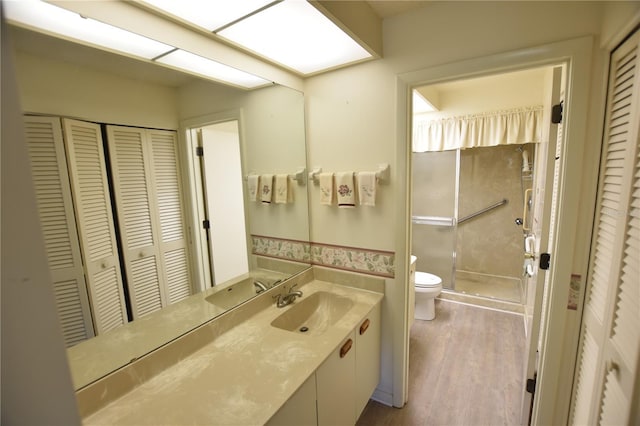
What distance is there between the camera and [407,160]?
1625mm

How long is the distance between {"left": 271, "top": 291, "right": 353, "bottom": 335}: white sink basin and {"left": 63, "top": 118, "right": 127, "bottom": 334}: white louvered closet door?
875 mm

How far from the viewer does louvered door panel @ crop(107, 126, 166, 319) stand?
3.28 ft

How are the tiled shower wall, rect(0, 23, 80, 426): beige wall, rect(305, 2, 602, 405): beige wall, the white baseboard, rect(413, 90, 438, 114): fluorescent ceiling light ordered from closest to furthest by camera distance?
rect(0, 23, 80, 426): beige wall → rect(305, 2, 602, 405): beige wall → the white baseboard → rect(413, 90, 438, 114): fluorescent ceiling light → the tiled shower wall

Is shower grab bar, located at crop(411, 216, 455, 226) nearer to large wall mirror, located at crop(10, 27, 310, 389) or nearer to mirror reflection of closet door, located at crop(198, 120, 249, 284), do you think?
large wall mirror, located at crop(10, 27, 310, 389)

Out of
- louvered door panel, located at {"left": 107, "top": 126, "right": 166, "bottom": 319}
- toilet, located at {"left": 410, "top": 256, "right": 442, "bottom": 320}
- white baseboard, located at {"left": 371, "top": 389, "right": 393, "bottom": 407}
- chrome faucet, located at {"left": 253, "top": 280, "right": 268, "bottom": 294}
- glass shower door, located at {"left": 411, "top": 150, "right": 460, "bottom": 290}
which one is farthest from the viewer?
glass shower door, located at {"left": 411, "top": 150, "right": 460, "bottom": 290}

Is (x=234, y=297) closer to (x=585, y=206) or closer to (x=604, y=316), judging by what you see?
(x=604, y=316)

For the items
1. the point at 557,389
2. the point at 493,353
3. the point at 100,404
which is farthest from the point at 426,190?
the point at 100,404

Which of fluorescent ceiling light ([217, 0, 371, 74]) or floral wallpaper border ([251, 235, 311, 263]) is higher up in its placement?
fluorescent ceiling light ([217, 0, 371, 74])

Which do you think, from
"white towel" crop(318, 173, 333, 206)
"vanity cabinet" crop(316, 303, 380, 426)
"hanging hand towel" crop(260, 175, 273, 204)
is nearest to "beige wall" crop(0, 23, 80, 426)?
"vanity cabinet" crop(316, 303, 380, 426)

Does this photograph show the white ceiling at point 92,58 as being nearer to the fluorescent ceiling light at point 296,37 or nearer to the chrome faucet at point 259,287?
the fluorescent ceiling light at point 296,37

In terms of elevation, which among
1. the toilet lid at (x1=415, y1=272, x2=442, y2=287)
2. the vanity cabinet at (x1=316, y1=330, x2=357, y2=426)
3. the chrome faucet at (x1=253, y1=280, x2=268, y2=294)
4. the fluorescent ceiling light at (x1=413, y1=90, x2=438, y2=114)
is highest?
the fluorescent ceiling light at (x1=413, y1=90, x2=438, y2=114)

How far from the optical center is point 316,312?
6.10 feet

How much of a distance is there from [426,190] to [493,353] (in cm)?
200

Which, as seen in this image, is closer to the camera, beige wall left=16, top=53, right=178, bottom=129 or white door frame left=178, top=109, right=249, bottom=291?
beige wall left=16, top=53, right=178, bottom=129
